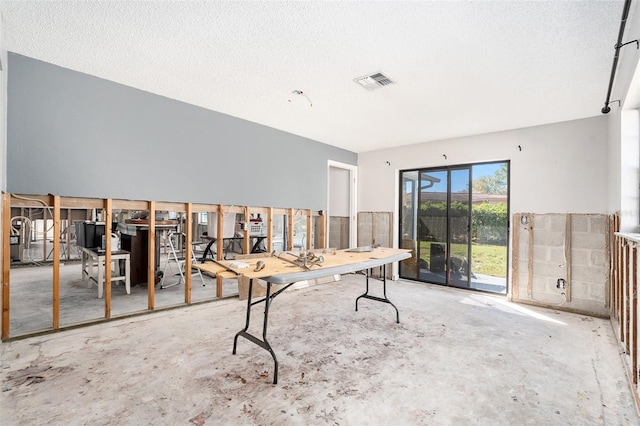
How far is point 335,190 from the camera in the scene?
23.4 ft

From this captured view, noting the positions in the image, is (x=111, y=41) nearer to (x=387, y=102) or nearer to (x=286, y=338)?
(x=387, y=102)

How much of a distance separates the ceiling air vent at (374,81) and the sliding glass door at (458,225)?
2.77m

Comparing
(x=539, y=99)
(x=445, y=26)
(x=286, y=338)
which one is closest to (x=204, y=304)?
(x=286, y=338)

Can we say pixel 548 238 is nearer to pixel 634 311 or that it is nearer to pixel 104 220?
pixel 634 311

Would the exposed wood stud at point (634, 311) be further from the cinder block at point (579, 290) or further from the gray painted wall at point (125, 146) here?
the gray painted wall at point (125, 146)

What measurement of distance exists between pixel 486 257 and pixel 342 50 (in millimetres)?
4204

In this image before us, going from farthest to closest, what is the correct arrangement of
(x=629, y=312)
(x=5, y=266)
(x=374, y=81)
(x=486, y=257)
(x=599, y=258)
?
(x=486, y=257), (x=599, y=258), (x=374, y=81), (x=5, y=266), (x=629, y=312)

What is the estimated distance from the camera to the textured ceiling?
2.14m

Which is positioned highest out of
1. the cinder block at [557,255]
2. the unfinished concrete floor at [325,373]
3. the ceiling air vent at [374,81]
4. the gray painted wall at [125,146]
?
the ceiling air vent at [374,81]

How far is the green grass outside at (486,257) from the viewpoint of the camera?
4.91 m

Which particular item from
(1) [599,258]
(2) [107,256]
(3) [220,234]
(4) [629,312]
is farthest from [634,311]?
(2) [107,256]

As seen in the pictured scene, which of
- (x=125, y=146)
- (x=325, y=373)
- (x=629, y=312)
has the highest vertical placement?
(x=125, y=146)

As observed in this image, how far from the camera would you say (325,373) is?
2.37 meters

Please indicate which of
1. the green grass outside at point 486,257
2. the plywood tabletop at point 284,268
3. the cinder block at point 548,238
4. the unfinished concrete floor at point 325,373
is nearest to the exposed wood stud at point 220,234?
→ the unfinished concrete floor at point 325,373
